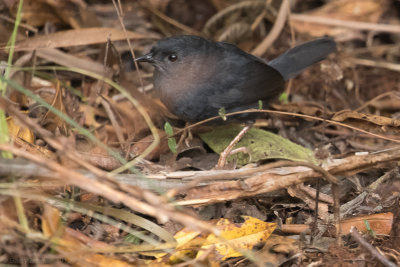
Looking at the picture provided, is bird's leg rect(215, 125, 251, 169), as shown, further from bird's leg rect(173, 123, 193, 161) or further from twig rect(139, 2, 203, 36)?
twig rect(139, 2, 203, 36)

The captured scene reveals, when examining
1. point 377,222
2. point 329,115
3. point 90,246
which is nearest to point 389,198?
point 377,222

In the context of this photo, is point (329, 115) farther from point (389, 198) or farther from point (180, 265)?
point (180, 265)

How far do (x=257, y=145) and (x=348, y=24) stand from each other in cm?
226

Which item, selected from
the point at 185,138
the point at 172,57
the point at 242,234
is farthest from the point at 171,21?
the point at 242,234

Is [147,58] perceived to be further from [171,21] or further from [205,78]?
[171,21]

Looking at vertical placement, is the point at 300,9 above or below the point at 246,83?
above

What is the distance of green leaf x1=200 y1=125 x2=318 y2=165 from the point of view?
3650 mm

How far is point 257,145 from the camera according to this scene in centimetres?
383

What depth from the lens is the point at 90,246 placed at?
8.52 ft

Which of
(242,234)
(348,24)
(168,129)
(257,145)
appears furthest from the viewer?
(348,24)

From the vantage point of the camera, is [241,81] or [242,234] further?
[241,81]

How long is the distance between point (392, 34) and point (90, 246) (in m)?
4.46

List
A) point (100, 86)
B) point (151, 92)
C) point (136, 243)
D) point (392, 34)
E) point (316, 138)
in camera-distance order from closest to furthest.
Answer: point (136, 243)
point (100, 86)
point (316, 138)
point (151, 92)
point (392, 34)

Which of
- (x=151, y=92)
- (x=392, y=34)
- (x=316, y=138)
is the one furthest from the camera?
(x=392, y=34)
